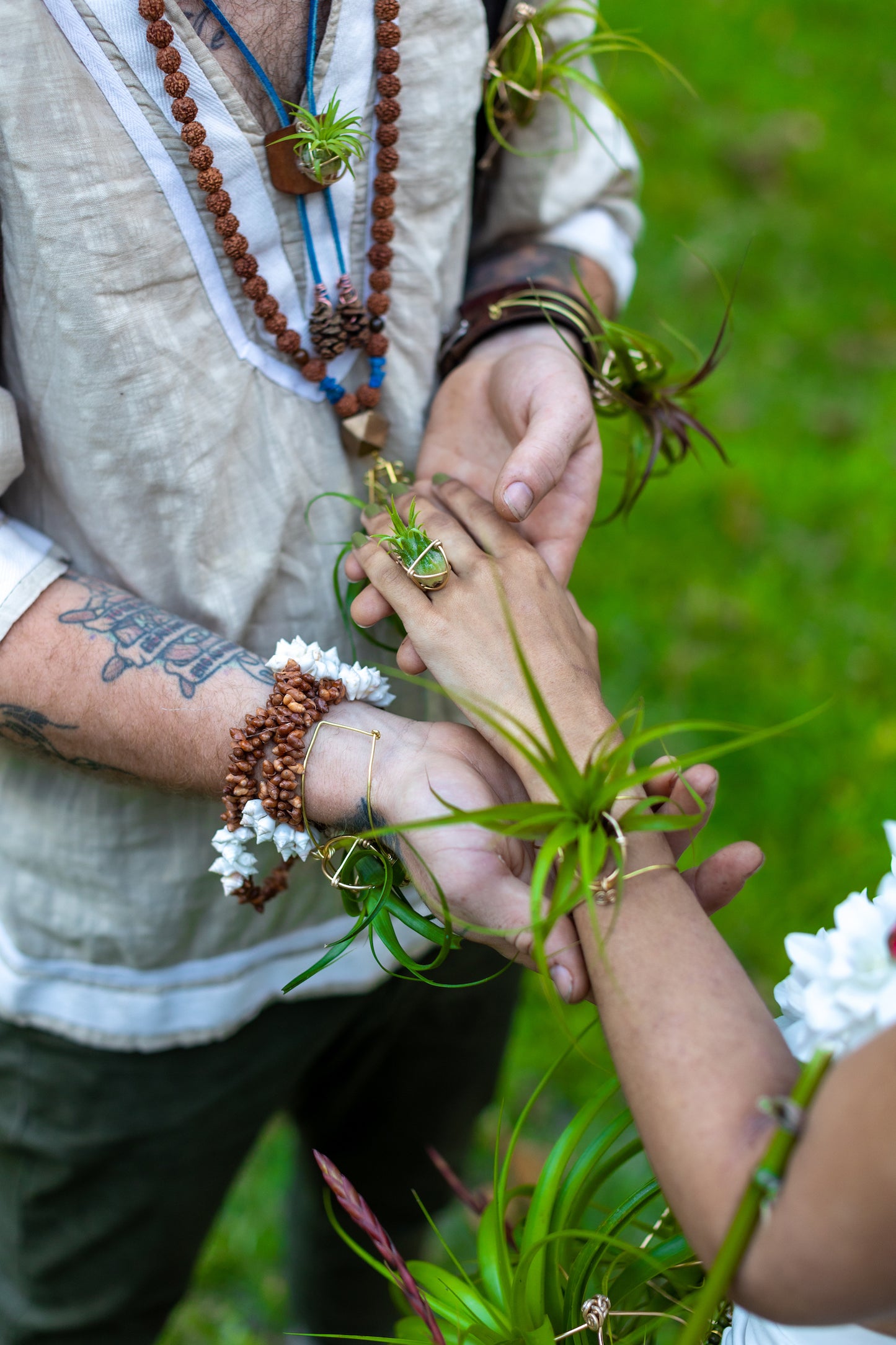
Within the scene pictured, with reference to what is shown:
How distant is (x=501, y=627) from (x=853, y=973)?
0.49 metres

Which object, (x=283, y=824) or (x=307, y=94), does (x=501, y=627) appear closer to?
(x=283, y=824)

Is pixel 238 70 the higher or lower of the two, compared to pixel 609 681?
higher

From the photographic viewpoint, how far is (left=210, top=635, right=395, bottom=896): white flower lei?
109 centimetres

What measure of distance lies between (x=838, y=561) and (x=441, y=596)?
7.62ft

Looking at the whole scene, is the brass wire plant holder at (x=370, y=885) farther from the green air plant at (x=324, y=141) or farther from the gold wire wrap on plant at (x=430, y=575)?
the green air plant at (x=324, y=141)

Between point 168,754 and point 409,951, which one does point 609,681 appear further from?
point 168,754

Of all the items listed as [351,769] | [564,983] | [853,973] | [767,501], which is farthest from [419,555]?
[767,501]

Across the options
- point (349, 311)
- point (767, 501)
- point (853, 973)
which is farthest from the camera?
point (767, 501)

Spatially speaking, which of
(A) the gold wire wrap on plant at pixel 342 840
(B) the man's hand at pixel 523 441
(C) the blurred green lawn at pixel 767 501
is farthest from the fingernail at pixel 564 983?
(C) the blurred green lawn at pixel 767 501

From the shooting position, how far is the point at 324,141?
1.09 meters

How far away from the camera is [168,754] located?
1.15m

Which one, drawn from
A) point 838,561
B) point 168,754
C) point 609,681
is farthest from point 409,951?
point 838,561

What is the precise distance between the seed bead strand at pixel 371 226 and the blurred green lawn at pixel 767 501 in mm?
631

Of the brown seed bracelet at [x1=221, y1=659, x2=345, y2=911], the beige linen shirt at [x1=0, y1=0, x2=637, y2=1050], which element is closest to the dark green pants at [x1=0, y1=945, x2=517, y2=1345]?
the beige linen shirt at [x1=0, y1=0, x2=637, y2=1050]
